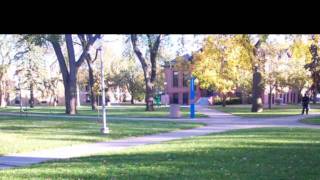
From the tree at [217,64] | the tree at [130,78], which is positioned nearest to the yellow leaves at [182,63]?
the tree at [217,64]

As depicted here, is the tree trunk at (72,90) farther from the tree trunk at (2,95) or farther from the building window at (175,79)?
the tree trunk at (2,95)

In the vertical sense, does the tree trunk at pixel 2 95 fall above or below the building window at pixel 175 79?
below

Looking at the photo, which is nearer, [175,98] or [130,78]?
[175,98]

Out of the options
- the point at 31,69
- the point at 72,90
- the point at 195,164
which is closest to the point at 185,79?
the point at 31,69

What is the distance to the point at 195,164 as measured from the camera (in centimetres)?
1111

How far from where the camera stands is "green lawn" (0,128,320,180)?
977cm

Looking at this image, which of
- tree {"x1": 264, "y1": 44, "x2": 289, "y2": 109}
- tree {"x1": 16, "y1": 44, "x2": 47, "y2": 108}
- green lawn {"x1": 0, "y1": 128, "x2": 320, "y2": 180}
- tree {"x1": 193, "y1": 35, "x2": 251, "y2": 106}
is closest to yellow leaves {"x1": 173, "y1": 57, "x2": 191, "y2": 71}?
tree {"x1": 193, "y1": 35, "x2": 251, "y2": 106}

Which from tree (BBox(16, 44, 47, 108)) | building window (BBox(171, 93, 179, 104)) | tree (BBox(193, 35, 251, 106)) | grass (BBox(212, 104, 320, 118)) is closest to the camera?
grass (BBox(212, 104, 320, 118))

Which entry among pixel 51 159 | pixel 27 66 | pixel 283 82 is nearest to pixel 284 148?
pixel 51 159

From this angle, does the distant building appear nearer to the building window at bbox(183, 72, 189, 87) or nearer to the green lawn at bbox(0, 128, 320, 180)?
the building window at bbox(183, 72, 189, 87)

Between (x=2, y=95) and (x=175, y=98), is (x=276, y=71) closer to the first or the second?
(x=175, y=98)

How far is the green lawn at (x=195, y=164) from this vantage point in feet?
32.1
